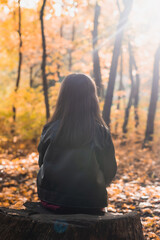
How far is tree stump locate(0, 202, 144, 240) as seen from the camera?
1.95m

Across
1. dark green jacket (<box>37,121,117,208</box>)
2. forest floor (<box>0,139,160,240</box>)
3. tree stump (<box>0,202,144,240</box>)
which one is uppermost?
dark green jacket (<box>37,121,117,208</box>)

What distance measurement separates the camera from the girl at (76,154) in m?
2.33

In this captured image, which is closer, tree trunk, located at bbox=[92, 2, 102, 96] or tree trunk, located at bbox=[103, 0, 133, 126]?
tree trunk, located at bbox=[103, 0, 133, 126]

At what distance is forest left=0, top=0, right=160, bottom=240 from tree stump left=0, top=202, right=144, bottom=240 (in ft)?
9.00

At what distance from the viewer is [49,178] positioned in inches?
93.7

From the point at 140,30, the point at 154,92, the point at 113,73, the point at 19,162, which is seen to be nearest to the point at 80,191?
the point at 19,162

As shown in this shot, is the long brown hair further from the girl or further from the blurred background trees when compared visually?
the blurred background trees

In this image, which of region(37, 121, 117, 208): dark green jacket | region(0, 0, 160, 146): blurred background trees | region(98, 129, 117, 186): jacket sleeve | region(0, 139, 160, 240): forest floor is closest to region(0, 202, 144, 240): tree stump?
region(37, 121, 117, 208): dark green jacket

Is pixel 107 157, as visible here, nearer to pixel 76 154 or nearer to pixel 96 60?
pixel 76 154

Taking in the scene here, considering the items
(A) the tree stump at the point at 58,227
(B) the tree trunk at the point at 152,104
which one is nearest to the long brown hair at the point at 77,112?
(A) the tree stump at the point at 58,227

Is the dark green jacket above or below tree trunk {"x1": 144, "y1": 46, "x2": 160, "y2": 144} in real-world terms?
above

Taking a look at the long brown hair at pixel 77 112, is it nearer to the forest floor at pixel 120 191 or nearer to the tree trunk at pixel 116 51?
the forest floor at pixel 120 191

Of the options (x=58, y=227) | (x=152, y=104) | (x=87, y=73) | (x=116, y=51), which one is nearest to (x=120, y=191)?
(x=58, y=227)

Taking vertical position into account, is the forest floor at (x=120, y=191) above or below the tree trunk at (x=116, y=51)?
below
